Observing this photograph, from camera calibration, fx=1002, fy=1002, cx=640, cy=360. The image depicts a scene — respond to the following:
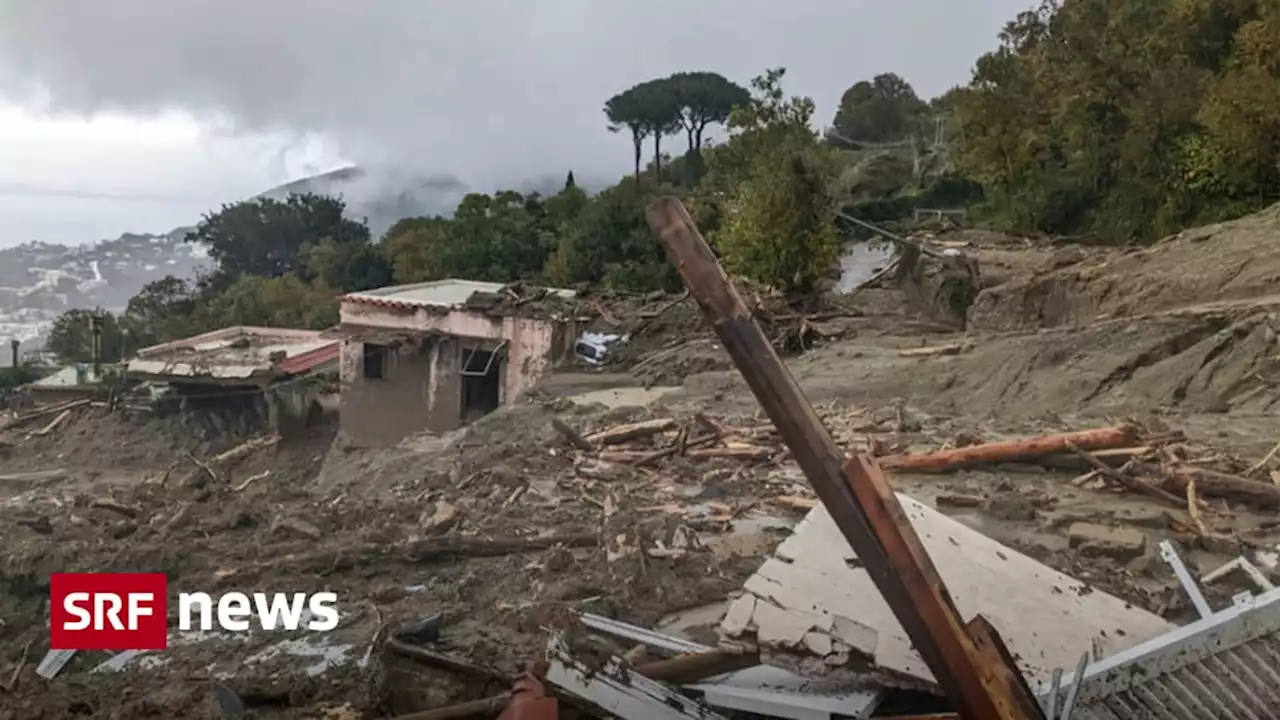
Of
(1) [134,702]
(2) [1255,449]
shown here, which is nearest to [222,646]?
(1) [134,702]

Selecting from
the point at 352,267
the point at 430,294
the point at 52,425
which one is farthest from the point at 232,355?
the point at 352,267

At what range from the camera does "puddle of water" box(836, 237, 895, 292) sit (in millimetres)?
24984

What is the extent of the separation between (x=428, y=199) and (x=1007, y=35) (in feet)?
120

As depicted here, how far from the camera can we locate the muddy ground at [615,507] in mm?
4703

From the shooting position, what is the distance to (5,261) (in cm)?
4278

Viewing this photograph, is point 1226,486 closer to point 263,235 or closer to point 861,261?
point 861,261

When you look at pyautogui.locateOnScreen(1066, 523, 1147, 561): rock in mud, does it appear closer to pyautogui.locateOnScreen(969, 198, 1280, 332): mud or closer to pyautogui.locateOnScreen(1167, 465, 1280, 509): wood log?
pyautogui.locateOnScreen(1167, 465, 1280, 509): wood log

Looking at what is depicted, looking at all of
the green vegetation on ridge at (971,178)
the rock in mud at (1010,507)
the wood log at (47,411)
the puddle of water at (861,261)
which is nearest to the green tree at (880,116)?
the green vegetation on ridge at (971,178)

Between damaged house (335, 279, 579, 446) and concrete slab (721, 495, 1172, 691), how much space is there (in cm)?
1284

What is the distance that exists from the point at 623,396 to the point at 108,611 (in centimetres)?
851

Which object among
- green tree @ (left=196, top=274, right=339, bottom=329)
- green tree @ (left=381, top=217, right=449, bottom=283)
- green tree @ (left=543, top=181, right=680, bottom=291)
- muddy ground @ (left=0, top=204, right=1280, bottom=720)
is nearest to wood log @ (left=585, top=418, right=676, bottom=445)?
muddy ground @ (left=0, top=204, right=1280, bottom=720)

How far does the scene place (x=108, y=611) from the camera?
18.0ft

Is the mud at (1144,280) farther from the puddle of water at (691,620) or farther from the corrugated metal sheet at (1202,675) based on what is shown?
the corrugated metal sheet at (1202,675)

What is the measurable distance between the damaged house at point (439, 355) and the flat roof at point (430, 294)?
0.18 feet
